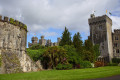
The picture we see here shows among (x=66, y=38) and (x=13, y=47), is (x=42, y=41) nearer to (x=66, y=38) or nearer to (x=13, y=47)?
(x=66, y=38)

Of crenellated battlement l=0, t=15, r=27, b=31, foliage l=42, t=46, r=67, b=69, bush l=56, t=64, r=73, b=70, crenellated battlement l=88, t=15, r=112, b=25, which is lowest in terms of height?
bush l=56, t=64, r=73, b=70

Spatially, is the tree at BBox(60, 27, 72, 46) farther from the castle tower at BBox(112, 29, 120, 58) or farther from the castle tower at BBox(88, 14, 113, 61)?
the castle tower at BBox(112, 29, 120, 58)

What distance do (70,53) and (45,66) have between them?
6479 millimetres

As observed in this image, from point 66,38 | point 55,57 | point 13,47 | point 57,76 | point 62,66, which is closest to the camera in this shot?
point 57,76

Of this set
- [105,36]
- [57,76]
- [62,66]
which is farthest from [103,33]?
[57,76]

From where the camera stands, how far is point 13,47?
68.6 ft

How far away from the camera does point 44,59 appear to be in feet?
93.7

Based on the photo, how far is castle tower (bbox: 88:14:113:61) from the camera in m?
52.3

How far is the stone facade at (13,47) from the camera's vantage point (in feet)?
60.4

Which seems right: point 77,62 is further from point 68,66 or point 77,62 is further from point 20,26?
point 20,26

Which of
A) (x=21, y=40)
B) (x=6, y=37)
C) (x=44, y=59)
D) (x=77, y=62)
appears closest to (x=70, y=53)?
(x=77, y=62)

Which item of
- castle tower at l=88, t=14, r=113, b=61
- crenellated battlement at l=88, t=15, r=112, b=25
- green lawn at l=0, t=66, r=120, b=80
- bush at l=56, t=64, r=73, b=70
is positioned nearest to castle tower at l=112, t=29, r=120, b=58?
castle tower at l=88, t=14, r=113, b=61

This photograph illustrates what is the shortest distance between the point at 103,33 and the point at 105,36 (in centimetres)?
175

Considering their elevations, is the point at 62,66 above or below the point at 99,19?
below
